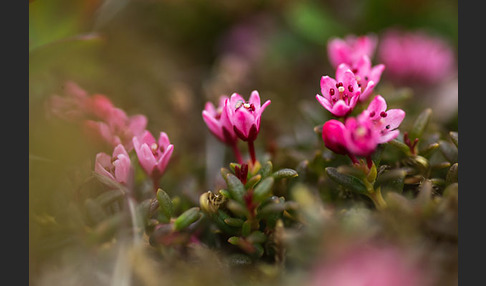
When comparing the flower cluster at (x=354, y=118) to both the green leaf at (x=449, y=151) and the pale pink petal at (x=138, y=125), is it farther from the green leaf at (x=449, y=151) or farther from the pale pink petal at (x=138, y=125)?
the pale pink petal at (x=138, y=125)

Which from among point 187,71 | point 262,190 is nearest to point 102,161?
point 262,190

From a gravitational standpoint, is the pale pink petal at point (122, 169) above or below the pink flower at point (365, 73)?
below

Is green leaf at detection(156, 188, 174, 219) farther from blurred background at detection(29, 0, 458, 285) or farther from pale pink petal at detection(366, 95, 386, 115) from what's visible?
pale pink petal at detection(366, 95, 386, 115)

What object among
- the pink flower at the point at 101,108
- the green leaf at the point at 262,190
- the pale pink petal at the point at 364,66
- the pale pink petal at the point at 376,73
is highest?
the pale pink petal at the point at 364,66

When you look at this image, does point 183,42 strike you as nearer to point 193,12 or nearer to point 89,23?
point 193,12

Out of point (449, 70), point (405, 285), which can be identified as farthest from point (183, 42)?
point (405, 285)

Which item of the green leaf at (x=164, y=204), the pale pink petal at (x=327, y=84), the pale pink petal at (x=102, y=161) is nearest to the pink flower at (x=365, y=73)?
the pale pink petal at (x=327, y=84)

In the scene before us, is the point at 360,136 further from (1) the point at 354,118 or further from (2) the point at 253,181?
(2) the point at 253,181
